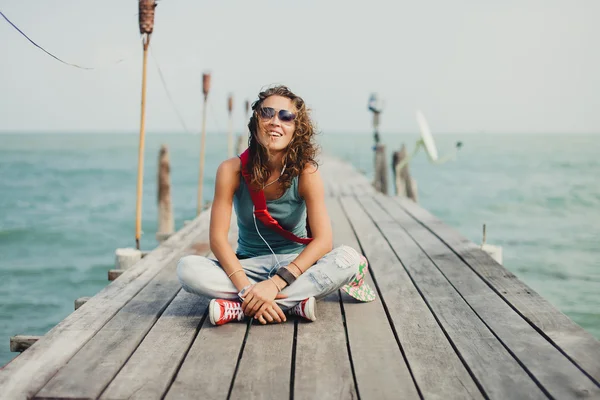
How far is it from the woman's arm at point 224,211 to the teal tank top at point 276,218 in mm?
Result: 67

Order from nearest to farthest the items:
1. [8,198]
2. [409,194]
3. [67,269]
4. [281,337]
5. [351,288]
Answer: [281,337]
[351,288]
[67,269]
[409,194]
[8,198]

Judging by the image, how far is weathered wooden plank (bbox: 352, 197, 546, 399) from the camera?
2.30 meters

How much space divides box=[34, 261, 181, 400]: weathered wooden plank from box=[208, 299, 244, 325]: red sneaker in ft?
1.01

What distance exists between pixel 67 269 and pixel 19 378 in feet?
31.9

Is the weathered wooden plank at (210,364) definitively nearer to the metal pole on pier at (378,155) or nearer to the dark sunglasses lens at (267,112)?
the dark sunglasses lens at (267,112)

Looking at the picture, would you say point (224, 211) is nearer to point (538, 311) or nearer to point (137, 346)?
point (137, 346)

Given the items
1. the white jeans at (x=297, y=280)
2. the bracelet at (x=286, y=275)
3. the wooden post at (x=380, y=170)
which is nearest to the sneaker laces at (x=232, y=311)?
the white jeans at (x=297, y=280)

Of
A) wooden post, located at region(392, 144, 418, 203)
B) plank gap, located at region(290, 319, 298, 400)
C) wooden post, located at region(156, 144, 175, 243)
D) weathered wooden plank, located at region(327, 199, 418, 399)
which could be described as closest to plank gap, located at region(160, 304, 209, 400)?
plank gap, located at region(290, 319, 298, 400)

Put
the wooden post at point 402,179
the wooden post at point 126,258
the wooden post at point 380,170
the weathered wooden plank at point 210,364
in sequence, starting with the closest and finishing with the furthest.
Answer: the weathered wooden plank at point 210,364, the wooden post at point 126,258, the wooden post at point 380,170, the wooden post at point 402,179

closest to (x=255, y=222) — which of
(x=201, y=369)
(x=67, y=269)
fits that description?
(x=201, y=369)

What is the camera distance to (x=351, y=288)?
11.0 ft

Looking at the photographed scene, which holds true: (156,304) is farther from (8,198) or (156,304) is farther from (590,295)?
(8,198)

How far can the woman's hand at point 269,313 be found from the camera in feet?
9.69

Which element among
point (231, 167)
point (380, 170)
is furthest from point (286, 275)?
point (380, 170)
